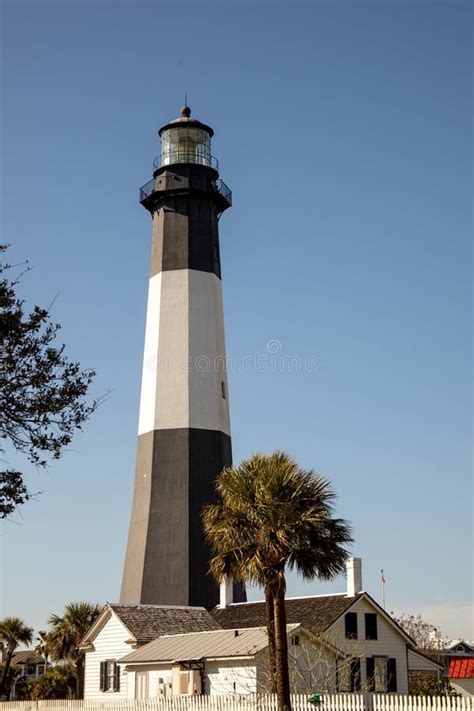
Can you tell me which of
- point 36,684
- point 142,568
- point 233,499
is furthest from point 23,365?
point 36,684

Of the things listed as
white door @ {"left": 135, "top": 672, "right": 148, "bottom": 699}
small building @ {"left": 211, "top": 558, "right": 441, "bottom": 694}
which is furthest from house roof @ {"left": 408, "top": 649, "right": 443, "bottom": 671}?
white door @ {"left": 135, "top": 672, "right": 148, "bottom": 699}

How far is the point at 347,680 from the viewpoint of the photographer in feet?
104

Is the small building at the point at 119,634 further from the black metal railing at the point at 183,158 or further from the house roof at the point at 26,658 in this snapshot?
the house roof at the point at 26,658

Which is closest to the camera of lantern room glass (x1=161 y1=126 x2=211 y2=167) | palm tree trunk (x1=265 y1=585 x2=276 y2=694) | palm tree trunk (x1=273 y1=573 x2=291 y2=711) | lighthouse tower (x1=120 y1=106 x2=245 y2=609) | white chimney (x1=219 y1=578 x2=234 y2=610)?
palm tree trunk (x1=273 y1=573 x2=291 y2=711)

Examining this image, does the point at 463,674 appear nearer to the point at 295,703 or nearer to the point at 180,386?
the point at 180,386

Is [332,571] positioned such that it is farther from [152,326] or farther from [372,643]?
[152,326]

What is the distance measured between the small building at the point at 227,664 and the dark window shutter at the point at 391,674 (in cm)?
424

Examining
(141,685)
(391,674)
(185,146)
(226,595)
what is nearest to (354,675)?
(391,674)

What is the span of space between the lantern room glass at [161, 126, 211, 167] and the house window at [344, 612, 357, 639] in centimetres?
2359

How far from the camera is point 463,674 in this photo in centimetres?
4919

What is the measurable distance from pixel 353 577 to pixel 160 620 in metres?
7.56

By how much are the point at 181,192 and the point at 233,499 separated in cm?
2388

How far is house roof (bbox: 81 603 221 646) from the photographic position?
3806 centimetres

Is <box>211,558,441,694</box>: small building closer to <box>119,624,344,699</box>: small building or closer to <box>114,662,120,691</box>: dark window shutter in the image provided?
<box>119,624,344,699</box>: small building
